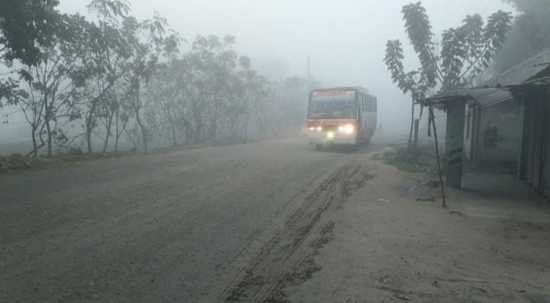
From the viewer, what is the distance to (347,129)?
62.3 feet

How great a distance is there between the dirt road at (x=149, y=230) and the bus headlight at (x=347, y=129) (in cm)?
793

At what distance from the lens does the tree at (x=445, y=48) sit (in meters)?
18.2

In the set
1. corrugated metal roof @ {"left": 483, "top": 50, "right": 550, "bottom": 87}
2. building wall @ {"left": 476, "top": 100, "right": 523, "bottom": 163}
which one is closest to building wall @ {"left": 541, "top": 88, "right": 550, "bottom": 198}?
corrugated metal roof @ {"left": 483, "top": 50, "right": 550, "bottom": 87}

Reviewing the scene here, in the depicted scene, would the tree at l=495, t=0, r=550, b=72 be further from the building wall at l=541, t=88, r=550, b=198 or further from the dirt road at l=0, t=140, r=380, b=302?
the dirt road at l=0, t=140, r=380, b=302

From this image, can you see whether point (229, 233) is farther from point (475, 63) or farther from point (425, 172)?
point (475, 63)

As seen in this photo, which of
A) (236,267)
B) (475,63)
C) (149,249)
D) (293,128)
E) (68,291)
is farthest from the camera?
(293,128)

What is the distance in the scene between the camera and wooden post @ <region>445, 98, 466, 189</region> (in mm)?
10477

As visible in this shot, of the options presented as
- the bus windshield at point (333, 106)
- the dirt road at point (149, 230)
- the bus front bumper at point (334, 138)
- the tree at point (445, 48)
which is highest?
the tree at point (445, 48)

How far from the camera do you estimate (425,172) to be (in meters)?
13.1

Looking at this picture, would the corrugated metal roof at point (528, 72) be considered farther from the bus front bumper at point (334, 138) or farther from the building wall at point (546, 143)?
the bus front bumper at point (334, 138)

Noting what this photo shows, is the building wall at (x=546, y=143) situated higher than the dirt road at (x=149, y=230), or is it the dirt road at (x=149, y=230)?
the building wall at (x=546, y=143)

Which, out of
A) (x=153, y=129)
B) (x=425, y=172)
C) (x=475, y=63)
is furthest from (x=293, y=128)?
(x=425, y=172)

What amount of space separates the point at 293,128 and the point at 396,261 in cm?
4699

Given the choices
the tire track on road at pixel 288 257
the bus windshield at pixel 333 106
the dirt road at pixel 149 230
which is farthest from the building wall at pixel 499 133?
the tire track on road at pixel 288 257
